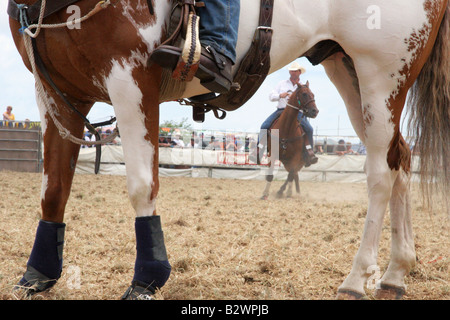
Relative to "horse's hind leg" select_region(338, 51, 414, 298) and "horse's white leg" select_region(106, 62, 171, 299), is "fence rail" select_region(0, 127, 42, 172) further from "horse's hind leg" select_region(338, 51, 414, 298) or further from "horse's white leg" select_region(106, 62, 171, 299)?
"horse's hind leg" select_region(338, 51, 414, 298)

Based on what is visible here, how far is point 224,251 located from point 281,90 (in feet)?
22.2

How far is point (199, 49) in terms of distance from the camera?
2.11 metres

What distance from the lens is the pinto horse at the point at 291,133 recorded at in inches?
351

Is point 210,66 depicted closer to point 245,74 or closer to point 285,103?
point 245,74

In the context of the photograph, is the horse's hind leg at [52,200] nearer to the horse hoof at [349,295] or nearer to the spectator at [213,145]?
the horse hoof at [349,295]

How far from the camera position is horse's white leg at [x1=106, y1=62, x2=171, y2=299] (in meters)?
2.05

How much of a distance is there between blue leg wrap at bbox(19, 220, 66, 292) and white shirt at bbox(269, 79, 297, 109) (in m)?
7.85

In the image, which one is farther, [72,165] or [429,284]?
[429,284]

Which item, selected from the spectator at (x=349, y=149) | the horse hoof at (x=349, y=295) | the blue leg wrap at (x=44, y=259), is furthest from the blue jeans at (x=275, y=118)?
the blue leg wrap at (x=44, y=259)

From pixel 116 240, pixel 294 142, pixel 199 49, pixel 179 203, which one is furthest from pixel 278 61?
pixel 294 142

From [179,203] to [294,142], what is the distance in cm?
342

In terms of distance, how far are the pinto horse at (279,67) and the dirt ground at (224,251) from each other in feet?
1.02

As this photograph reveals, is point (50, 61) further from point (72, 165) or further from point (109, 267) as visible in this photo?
point (109, 267)
